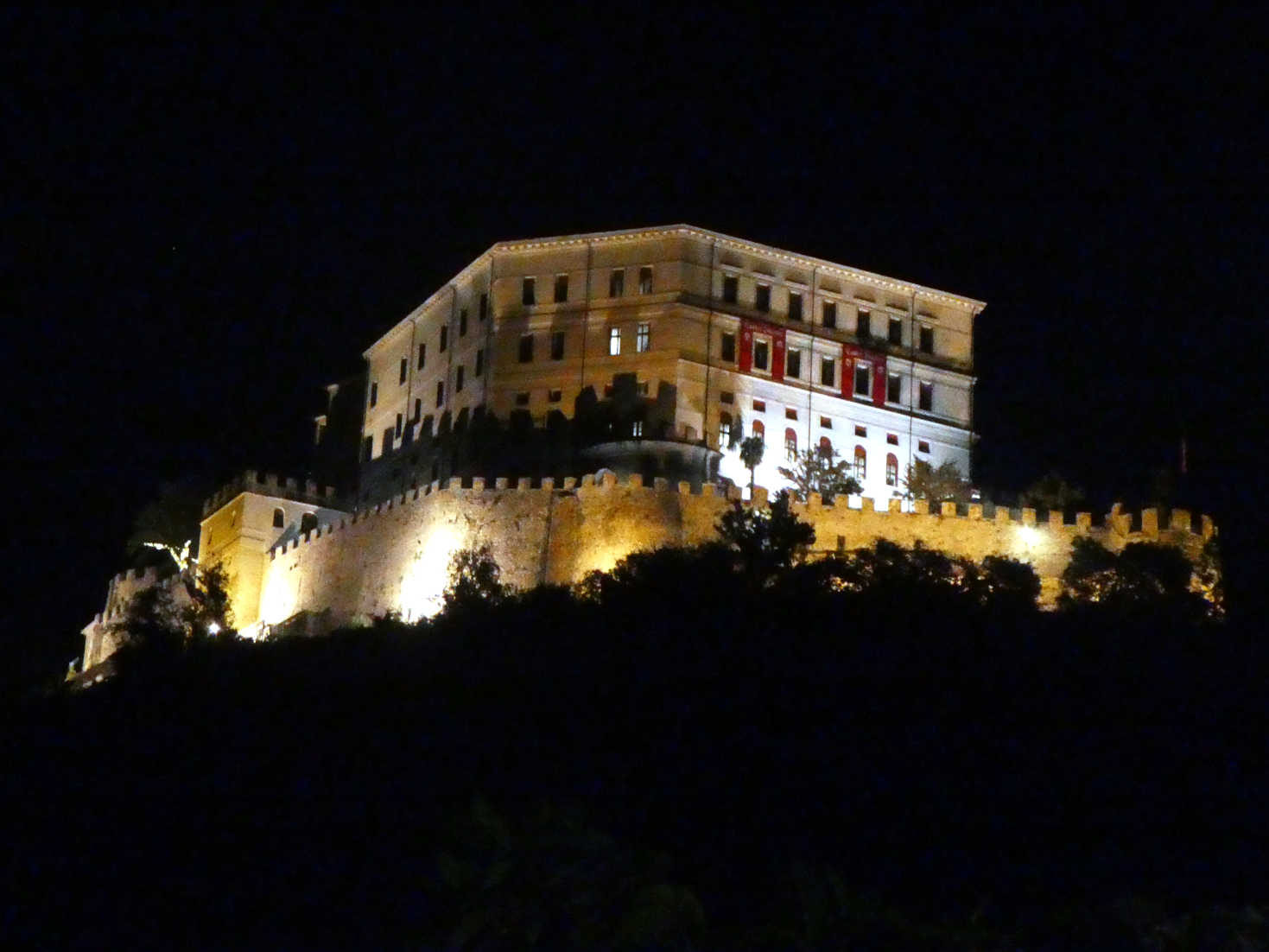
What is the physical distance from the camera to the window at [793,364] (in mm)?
66188

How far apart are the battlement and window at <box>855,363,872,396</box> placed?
1519 cm

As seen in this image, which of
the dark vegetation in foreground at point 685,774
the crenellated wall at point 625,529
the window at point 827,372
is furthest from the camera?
the window at point 827,372

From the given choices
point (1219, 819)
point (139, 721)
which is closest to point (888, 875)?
point (1219, 819)

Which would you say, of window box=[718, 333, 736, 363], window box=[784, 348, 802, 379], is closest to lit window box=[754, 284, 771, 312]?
window box=[784, 348, 802, 379]

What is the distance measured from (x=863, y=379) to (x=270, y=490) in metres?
17.5

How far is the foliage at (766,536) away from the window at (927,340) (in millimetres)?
18753

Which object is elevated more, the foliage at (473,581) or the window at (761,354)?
the window at (761,354)

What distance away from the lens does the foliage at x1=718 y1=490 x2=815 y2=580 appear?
163 ft

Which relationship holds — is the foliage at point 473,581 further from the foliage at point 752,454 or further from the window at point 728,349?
the window at point 728,349

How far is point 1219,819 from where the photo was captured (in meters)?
40.3

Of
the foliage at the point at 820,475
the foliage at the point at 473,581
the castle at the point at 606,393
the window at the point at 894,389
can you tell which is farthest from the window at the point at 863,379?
the foliage at the point at 473,581

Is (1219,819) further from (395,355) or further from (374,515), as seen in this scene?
(395,355)

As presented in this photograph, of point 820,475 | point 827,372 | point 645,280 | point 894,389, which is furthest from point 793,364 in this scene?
point 820,475

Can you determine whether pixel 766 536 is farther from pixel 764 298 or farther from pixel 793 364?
pixel 764 298
